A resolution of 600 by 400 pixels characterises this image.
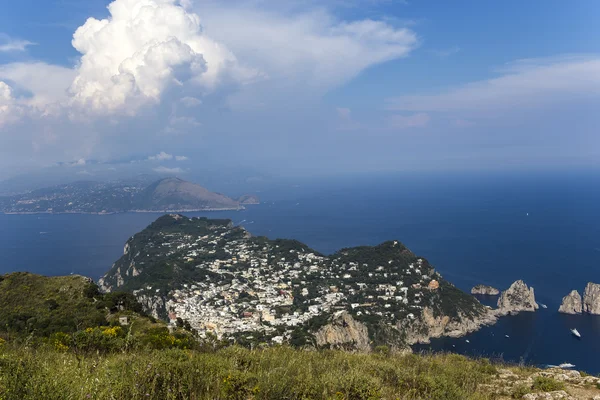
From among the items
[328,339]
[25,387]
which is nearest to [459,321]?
[328,339]

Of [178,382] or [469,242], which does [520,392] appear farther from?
[469,242]

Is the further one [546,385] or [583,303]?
[583,303]

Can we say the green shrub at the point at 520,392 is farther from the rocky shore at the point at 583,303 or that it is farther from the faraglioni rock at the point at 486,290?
the faraglioni rock at the point at 486,290

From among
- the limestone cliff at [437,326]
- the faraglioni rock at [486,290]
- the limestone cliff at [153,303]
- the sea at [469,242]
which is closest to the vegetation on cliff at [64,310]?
the sea at [469,242]

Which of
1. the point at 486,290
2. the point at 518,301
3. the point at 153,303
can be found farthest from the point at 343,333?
the point at 486,290

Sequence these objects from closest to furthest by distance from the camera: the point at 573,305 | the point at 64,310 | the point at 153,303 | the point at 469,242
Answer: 1. the point at 64,310
2. the point at 153,303
3. the point at 573,305
4. the point at 469,242

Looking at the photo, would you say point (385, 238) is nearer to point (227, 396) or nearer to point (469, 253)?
point (469, 253)
